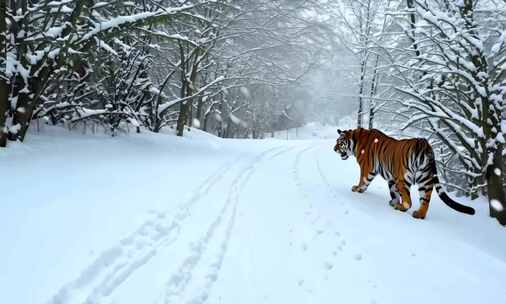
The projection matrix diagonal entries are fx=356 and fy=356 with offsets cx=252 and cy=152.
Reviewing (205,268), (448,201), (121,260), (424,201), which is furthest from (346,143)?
(121,260)

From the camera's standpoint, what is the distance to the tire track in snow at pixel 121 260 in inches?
111

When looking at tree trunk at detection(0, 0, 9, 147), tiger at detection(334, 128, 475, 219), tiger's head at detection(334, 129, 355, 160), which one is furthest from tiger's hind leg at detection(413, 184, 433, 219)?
tree trunk at detection(0, 0, 9, 147)

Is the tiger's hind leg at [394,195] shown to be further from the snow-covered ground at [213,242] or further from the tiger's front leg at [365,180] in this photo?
the tiger's front leg at [365,180]

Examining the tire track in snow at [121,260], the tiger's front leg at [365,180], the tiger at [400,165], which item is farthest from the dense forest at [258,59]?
the tire track in snow at [121,260]

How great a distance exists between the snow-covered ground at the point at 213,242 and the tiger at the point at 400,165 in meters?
0.35

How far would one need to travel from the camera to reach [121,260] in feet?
11.4

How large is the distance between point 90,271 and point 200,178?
4.39 meters

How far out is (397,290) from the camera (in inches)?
129

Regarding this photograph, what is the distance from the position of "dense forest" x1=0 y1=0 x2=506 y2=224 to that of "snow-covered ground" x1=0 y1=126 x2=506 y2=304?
1496 mm

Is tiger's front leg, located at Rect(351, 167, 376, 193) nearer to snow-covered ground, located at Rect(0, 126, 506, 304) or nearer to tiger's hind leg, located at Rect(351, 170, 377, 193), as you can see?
tiger's hind leg, located at Rect(351, 170, 377, 193)

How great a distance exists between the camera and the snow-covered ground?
123 inches

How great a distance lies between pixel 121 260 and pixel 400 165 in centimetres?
485

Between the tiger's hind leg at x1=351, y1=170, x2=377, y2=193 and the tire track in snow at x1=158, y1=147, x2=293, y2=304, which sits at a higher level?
the tiger's hind leg at x1=351, y1=170, x2=377, y2=193

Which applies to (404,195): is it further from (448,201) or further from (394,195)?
(448,201)
